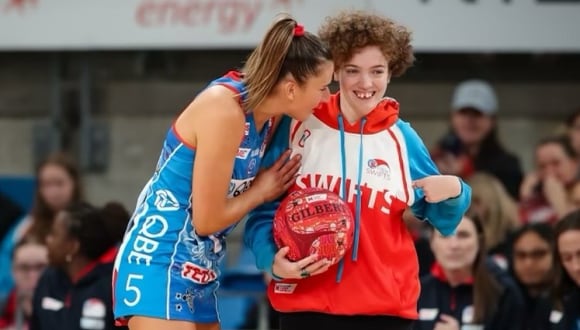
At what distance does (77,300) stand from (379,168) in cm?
223

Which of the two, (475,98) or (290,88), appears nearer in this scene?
(290,88)

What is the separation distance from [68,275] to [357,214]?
7.67 ft

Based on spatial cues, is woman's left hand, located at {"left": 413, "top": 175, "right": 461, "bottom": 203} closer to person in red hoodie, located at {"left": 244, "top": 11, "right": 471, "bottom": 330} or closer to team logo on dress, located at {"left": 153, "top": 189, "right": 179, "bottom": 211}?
person in red hoodie, located at {"left": 244, "top": 11, "right": 471, "bottom": 330}

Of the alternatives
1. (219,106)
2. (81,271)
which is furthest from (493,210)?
(219,106)

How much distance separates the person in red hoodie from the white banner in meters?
3.22

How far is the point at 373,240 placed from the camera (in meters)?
3.96

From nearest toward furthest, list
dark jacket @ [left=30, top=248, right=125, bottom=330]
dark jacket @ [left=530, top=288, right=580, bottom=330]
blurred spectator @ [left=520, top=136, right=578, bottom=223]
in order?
dark jacket @ [left=530, top=288, right=580, bottom=330] < dark jacket @ [left=30, top=248, right=125, bottom=330] < blurred spectator @ [left=520, top=136, right=578, bottom=223]

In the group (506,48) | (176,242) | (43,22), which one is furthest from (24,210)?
(176,242)

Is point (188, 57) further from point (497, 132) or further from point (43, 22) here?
point (497, 132)

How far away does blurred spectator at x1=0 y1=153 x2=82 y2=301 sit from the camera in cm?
690

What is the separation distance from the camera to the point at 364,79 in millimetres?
3965

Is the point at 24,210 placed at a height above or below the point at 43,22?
below

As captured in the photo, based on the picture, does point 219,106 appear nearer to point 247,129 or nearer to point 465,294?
point 247,129

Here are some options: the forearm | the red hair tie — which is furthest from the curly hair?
the forearm
